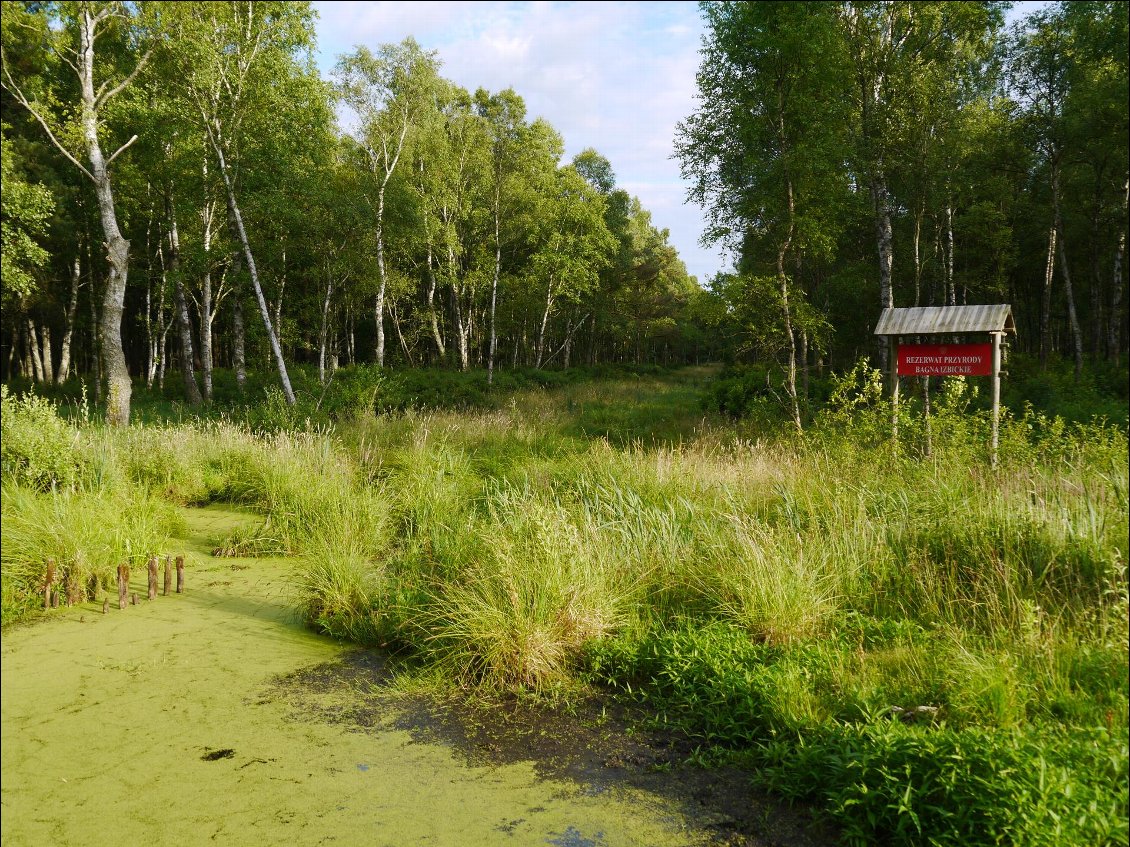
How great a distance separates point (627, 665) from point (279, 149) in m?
16.1

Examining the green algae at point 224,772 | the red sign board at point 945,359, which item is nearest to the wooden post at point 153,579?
the green algae at point 224,772

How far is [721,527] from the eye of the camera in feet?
19.1

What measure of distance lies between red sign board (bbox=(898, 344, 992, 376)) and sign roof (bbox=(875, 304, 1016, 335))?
22 centimetres

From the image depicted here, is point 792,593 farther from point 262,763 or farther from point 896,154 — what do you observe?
point 896,154

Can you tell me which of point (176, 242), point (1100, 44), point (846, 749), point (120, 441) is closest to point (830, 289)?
point (1100, 44)

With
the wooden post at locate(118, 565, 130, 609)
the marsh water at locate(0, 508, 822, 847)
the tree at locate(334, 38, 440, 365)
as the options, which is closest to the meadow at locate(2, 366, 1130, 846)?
the wooden post at locate(118, 565, 130, 609)

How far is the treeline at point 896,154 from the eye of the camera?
12727 millimetres

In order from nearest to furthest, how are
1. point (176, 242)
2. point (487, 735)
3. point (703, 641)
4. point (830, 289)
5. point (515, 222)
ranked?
point (487, 735) → point (703, 641) → point (176, 242) → point (830, 289) → point (515, 222)

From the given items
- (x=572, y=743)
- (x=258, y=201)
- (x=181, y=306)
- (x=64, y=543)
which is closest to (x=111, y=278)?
(x=258, y=201)

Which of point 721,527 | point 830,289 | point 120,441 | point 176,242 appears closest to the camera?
point 721,527

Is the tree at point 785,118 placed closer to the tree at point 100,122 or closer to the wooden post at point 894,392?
the wooden post at point 894,392

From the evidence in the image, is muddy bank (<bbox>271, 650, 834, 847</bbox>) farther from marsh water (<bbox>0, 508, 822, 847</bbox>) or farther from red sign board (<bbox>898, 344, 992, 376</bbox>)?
red sign board (<bbox>898, 344, 992, 376</bbox>)

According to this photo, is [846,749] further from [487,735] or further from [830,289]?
[830,289]

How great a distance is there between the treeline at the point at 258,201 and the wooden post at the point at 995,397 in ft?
19.3
